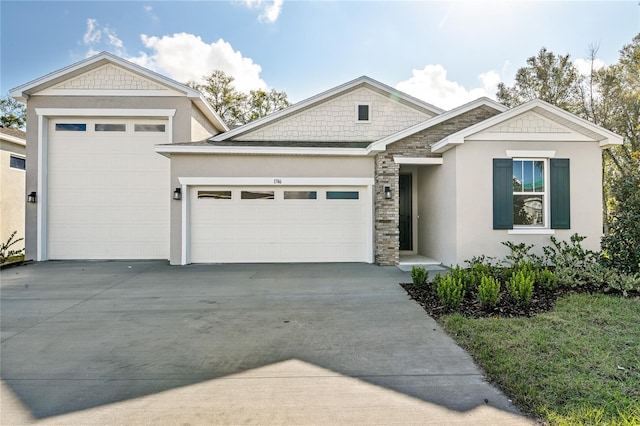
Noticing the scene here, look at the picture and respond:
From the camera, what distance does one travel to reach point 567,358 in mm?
3482

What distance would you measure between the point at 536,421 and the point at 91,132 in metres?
13.3

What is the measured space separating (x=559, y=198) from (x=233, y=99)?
21.9 metres

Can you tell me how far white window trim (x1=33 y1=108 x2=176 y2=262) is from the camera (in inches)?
425

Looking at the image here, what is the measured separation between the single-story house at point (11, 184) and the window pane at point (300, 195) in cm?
1144

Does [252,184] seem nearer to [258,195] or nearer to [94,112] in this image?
[258,195]

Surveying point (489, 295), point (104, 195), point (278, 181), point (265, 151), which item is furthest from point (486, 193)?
point (104, 195)

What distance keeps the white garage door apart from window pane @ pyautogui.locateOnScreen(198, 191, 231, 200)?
6.46 feet

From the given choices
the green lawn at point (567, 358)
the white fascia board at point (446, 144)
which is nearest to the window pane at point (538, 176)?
the white fascia board at point (446, 144)

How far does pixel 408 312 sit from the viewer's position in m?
5.29

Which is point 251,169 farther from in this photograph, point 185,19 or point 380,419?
point 380,419

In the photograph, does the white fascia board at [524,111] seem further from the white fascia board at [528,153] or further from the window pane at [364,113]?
the window pane at [364,113]

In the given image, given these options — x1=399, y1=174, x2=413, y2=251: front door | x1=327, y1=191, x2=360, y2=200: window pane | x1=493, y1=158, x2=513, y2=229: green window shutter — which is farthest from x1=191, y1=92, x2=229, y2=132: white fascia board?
x1=493, y1=158, x2=513, y2=229: green window shutter

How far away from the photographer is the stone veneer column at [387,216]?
9.46 metres

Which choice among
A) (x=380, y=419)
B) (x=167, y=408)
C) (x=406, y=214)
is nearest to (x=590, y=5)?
(x=406, y=214)
